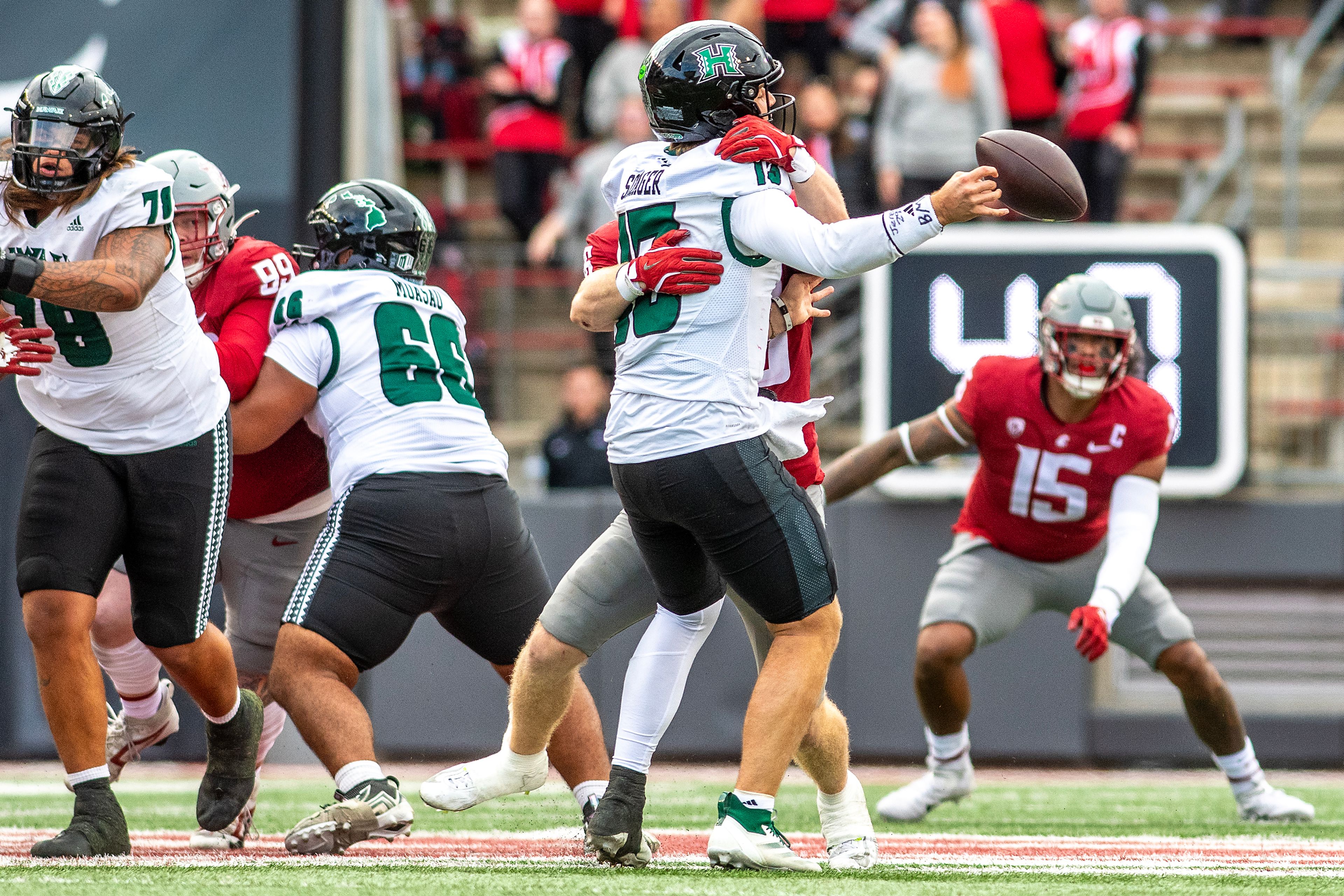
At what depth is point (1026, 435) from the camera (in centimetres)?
540

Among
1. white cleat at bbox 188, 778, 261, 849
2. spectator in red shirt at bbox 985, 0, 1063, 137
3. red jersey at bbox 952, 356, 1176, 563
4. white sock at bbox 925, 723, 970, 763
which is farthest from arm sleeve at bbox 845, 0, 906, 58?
white cleat at bbox 188, 778, 261, 849

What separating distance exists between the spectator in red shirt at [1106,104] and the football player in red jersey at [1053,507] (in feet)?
11.5

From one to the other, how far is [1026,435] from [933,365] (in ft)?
6.49

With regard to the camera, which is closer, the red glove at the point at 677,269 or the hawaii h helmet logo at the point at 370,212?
the red glove at the point at 677,269

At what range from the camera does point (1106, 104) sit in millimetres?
8859

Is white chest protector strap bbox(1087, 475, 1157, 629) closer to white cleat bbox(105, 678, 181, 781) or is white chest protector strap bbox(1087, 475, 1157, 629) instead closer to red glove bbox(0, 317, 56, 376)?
white cleat bbox(105, 678, 181, 781)

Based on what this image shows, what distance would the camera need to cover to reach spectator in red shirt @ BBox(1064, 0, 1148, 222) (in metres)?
8.75

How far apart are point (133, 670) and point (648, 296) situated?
1.78 metres

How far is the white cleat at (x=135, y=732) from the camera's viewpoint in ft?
14.7

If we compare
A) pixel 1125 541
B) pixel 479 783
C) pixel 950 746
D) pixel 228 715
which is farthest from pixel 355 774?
pixel 1125 541

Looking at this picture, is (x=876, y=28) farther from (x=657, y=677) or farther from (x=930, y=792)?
(x=657, y=677)

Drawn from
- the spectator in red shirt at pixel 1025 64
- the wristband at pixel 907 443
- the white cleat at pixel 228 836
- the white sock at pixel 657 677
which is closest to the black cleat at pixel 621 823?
the white sock at pixel 657 677

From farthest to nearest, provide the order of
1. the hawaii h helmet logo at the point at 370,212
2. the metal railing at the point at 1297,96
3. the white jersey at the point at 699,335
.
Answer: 1. the metal railing at the point at 1297,96
2. the hawaii h helmet logo at the point at 370,212
3. the white jersey at the point at 699,335

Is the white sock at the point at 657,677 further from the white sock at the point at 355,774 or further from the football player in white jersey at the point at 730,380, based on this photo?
the white sock at the point at 355,774
